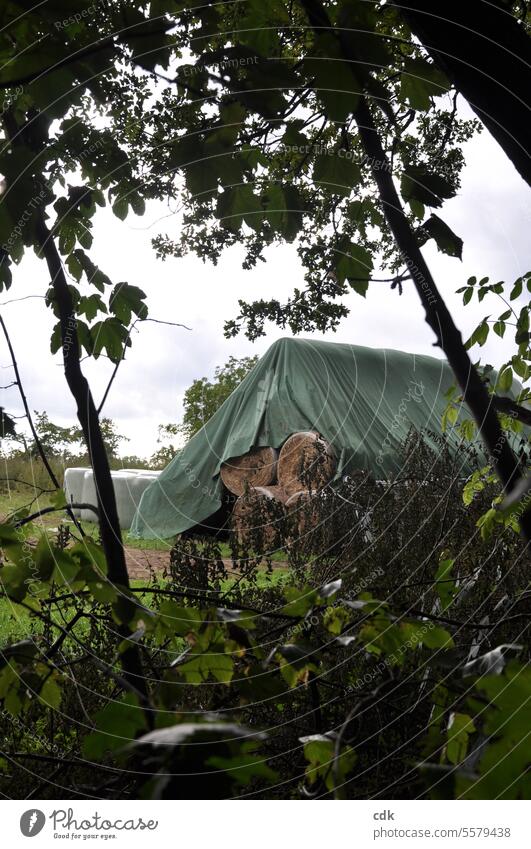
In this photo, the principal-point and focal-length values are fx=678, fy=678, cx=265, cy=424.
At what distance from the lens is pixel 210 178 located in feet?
2.72

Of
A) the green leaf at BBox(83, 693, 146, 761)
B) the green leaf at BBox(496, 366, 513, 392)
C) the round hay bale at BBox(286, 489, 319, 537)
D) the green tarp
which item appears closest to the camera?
the green leaf at BBox(83, 693, 146, 761)

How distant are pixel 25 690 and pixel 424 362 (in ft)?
2.67

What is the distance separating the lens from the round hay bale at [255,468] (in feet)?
10.3

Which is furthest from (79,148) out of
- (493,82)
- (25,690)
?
(25,690)

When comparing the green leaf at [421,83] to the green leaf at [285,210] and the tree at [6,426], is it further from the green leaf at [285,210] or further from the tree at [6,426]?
the tree at [6,426]

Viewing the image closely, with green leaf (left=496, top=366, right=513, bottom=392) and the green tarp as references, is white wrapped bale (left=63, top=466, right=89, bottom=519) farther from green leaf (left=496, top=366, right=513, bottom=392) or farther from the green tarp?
the green tarp

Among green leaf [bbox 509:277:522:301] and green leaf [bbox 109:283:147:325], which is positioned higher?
green leaf [bbox 109:283:147:325]

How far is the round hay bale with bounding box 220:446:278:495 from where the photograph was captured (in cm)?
313

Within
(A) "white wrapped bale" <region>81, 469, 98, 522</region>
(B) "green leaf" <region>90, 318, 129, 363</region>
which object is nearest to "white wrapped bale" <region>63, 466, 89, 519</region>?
(A) "white wrapped bale" <region>81, 469, 98, 522</region>

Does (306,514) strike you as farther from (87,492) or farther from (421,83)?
(421,83)

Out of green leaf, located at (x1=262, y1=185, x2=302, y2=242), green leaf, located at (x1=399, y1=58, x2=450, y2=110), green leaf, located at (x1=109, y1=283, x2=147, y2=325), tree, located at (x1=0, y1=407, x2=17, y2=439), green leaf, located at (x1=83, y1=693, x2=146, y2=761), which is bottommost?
green leaf, located at (x1=83, y1=693, x2=146, y2=761)

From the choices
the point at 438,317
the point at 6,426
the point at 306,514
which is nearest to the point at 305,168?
the point at 438,317

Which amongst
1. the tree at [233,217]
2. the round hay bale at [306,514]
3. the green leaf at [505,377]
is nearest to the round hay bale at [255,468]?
the round hay bale at [306,514]

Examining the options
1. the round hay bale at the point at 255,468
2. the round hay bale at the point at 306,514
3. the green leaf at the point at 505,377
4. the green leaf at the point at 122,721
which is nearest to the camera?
the green leaf at the point at 122,721
